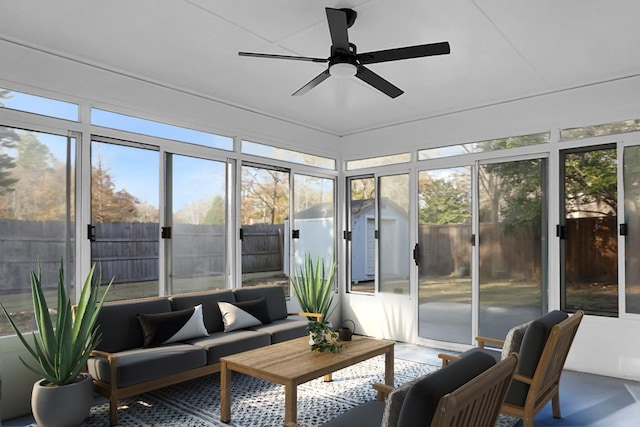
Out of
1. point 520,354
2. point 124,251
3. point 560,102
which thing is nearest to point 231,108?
point 124,251

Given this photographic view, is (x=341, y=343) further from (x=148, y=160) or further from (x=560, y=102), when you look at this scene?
(x=560, y=102)

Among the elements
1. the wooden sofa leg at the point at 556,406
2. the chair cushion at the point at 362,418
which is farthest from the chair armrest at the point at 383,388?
the wooden sofa leg at the point at 556,406

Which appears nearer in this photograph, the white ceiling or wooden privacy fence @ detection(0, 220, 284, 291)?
the white ceiling

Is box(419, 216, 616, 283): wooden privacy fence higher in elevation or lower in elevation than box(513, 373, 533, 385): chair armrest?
higher

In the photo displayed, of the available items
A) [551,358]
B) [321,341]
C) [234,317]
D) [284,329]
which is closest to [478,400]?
[551,358]

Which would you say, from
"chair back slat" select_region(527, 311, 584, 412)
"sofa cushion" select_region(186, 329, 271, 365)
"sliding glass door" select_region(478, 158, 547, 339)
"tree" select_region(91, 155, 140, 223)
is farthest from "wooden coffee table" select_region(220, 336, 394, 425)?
"sliding glass door" select_region(478, 158, 547, 339)

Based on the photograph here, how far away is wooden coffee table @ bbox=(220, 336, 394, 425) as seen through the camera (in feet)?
9.68

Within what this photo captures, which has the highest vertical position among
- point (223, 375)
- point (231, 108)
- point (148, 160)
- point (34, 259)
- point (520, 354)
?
point (231, 108)

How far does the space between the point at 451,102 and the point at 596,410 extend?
10.6 feet

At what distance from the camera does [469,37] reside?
3381mm

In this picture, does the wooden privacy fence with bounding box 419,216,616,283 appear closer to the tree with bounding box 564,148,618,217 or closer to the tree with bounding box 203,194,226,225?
the tree with bounding box 564,148,618,217

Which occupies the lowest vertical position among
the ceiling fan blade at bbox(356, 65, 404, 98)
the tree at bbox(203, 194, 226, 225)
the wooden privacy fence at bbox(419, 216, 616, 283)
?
the wooden privacy fence at bbox(419, 216, 616, 283)

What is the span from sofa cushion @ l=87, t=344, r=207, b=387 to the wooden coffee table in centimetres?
40

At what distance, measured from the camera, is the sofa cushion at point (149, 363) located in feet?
10.6
